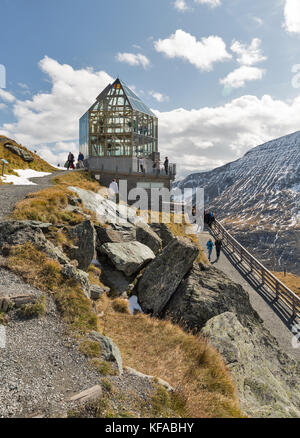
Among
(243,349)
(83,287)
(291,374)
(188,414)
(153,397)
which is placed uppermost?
(83,287)

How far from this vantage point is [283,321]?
49.6 ft

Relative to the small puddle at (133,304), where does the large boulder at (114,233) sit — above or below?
above

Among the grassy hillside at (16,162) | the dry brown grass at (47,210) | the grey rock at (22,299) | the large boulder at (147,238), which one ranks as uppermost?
the grassy hillside at (16,162)

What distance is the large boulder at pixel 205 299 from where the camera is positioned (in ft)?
39.9

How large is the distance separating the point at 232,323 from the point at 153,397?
6.50 metres

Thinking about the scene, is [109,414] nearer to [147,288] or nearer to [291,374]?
[147,288]

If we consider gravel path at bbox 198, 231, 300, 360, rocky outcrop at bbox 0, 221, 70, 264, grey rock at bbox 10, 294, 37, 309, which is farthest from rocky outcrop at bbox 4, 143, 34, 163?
grey rock at bbox 10, 294, 37, 309

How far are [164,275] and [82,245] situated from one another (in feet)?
14.4

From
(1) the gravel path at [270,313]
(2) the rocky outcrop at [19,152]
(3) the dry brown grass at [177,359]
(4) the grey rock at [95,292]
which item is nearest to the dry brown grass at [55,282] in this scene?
(3) the dry brown grass at [177,359]

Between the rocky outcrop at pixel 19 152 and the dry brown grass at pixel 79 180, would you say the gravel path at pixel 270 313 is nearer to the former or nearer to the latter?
the dry brown grass at pixel 79 180

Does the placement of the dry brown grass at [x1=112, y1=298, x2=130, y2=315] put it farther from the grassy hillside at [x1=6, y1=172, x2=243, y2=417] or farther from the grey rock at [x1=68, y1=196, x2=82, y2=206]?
the grey rock at [x1=68, y1=196, x2=82, y2=206]

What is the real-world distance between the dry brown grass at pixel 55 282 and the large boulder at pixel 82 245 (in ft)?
7.44
